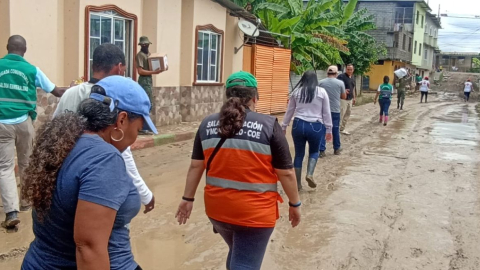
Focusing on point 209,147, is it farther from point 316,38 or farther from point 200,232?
point 316,38

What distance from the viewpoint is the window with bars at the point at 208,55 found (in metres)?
14.0

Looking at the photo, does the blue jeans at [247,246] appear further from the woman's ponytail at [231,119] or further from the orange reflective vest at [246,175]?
the woman's ponytail at [231,119]

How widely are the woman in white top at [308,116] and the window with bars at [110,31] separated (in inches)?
181

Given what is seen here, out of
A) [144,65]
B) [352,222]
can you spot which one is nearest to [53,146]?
[352,222]

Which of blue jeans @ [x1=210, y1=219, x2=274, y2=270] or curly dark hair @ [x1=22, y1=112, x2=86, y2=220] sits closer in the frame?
curly dark hair @ [x1=22, y1=112, x2=86, y2=220]

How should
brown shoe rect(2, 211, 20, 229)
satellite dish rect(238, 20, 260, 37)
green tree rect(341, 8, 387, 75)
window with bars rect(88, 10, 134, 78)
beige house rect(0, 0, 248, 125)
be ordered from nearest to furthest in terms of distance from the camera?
brown shoe rect(2, 211, 20, 229)
beige house rect(0, 0, 248, 125)
window with bars rect(88, 10, 134, 78)
satellite dish rect(238, 20, 260, 37)
green tree rect(341, 8, 387, 75)

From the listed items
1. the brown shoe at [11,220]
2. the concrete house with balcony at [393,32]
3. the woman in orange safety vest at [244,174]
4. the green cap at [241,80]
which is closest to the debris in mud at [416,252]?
the woman in orange safety vest at [244,174]

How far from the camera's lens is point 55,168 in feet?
6.55

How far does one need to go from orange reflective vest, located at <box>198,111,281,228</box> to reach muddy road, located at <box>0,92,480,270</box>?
1.61 m

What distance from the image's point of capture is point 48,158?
78.7 inches

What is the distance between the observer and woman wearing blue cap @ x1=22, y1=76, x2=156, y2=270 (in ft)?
6.43

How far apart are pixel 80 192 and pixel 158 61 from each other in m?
8.93

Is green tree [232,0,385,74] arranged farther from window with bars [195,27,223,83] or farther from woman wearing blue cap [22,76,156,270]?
woman wearing blue cap [22,76,156,270]

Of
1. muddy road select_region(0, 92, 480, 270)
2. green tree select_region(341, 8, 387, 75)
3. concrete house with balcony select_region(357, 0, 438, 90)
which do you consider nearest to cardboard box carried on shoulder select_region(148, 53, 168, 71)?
muddy road select_region(0, 92, 480, 270)
